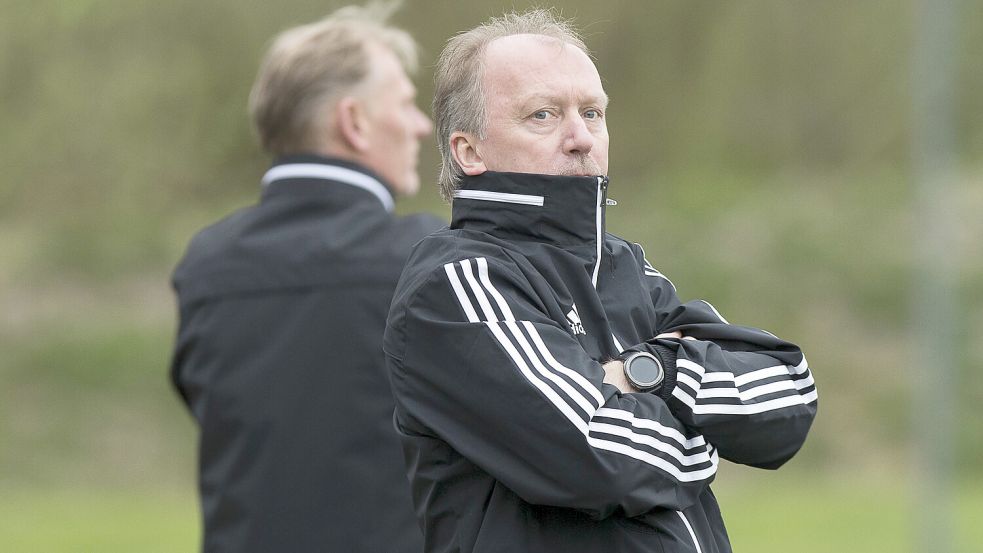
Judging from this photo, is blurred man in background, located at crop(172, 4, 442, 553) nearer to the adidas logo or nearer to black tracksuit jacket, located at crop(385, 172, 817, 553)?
black tracksuit jacket, located at crop(385, 172, 817, 553)

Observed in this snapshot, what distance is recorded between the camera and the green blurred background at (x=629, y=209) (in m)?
9.74

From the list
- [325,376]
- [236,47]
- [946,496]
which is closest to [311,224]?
[325,376]

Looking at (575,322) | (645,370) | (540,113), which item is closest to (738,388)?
(645,370)

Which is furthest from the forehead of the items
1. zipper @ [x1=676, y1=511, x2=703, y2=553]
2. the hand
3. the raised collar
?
zipper @ [x1=676, y1=511, x2=703, y2=553]

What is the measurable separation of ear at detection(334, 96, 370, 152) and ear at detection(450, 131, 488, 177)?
3.04 feet

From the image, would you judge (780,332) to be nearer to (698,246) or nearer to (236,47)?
(698,246)

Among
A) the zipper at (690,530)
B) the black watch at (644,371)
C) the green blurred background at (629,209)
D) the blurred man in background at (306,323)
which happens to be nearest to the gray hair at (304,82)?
the blurred man in background at (306,323)

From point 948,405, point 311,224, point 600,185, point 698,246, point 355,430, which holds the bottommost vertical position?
point 698,246

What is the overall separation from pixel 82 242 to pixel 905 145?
306 inches

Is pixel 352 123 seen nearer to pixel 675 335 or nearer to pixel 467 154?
pixel 467 154

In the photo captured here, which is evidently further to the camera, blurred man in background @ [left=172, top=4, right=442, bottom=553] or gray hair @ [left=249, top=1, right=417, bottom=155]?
gray hair @ [left=249, top=1, right=417, bottom=155]

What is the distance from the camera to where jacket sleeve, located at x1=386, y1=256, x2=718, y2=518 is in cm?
204

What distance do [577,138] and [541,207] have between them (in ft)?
0.43

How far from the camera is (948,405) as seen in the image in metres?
7.31
